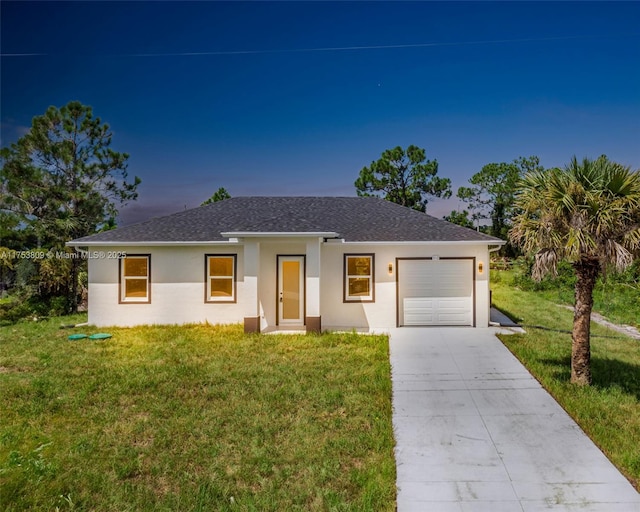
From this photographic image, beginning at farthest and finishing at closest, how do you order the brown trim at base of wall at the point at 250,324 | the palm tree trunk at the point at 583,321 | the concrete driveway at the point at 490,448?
the brown trim at base of wall at the point at 250,324 < the palm tree trunk at the point at 583,321 < the concrete driveway at the point at 490,448

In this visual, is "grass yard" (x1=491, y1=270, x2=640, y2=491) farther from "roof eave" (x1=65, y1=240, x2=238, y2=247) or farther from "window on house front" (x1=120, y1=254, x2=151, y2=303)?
"window on house front" (x1=120, y1=254, x2=151, y2=303)

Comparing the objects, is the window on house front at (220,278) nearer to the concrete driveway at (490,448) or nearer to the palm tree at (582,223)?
the concrete driveway at (490,448)

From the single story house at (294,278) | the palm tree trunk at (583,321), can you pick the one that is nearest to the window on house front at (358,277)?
the single story house at (294,278)

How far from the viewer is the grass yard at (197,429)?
4203 millimetres

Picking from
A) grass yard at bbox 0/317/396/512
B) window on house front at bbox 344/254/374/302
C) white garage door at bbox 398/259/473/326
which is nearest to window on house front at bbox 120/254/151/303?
grass yard at bbox 0/317/396/512

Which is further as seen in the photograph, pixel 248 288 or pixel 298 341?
pixel 248 288

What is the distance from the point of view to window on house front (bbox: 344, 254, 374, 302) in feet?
40.1

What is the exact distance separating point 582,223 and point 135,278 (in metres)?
13.1

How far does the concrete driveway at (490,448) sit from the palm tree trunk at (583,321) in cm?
83

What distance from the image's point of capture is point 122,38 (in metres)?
13.4

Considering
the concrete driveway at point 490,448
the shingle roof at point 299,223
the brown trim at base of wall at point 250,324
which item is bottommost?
the concrete driveway at point 490,448

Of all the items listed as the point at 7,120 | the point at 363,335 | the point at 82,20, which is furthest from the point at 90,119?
the point at 363,335

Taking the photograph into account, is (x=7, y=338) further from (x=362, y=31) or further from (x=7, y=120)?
(x=362, y=31)

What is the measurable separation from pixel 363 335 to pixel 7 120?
20.3 m
